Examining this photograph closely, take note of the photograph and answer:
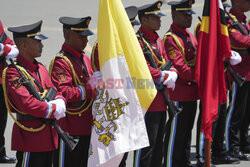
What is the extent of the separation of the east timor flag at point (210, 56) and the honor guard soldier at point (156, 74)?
35 centimetres

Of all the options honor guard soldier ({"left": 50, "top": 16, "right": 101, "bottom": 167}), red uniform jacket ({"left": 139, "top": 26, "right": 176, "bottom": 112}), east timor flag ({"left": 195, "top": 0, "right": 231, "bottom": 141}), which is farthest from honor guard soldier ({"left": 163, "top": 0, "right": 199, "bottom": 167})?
honor guard soldier ({"left": 50, "top": 16, "right": 101, "bottom": 167})

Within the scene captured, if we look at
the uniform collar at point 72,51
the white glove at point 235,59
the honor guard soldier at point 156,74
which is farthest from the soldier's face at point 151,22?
the white glove at point 235,59

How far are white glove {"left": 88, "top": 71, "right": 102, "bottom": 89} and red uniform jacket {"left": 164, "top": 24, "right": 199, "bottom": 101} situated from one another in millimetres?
1214

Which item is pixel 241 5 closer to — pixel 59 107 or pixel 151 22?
pixel 151 22

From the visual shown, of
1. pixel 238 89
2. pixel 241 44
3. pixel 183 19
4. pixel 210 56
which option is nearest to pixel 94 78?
pixel 210 56

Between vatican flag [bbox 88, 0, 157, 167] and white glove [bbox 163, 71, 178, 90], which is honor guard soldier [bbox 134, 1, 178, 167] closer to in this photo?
white glove [bbox 163, 71, 178, 90]

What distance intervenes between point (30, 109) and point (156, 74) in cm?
154

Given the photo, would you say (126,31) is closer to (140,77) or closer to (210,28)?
(140,77)

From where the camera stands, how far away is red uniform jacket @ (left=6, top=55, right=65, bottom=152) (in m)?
4.95

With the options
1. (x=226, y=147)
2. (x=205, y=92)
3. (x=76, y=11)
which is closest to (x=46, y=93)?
(x=205, y=92)

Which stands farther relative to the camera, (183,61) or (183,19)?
(183,19)

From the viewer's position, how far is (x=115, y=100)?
16.5 ft

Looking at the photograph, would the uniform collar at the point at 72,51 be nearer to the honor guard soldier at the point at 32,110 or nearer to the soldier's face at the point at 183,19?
the honor guard soldier at the point at 32,110

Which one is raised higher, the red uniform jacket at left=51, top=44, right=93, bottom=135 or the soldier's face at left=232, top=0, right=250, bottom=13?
the soldier's face at left=232, top=0, right=250, bottom=13
